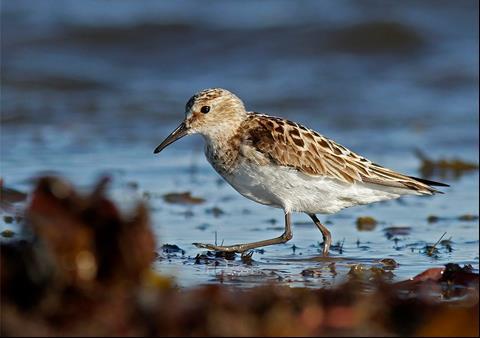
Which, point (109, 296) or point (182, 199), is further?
point (182, 199)

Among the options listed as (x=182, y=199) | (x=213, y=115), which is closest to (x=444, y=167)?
(x=182, y=199)

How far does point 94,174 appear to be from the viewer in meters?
8.45

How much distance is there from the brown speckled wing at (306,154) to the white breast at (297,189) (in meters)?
0.04

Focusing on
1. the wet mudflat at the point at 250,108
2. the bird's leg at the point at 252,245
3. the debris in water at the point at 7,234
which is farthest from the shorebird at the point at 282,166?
the debris in water at the point at 7,234

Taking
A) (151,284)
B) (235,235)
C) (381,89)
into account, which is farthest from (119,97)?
(151,284)

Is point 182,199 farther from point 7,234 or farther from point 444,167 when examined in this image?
point 444,167

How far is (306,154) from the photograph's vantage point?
6066mm

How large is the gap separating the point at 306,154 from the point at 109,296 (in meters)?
3.09

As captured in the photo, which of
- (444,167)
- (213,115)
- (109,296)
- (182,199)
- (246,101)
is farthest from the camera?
(246,101)

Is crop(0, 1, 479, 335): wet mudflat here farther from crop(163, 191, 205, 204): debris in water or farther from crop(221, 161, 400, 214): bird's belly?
crop(221, 161, 400, 214): bird's belly

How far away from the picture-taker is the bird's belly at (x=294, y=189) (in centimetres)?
596

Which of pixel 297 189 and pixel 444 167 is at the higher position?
pixel 444 167

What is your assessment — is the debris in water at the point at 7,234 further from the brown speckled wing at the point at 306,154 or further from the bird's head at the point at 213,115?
the brown speckled wing at the point at 306,154

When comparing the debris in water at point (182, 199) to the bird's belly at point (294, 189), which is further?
the debris in water at point (182, 199)
